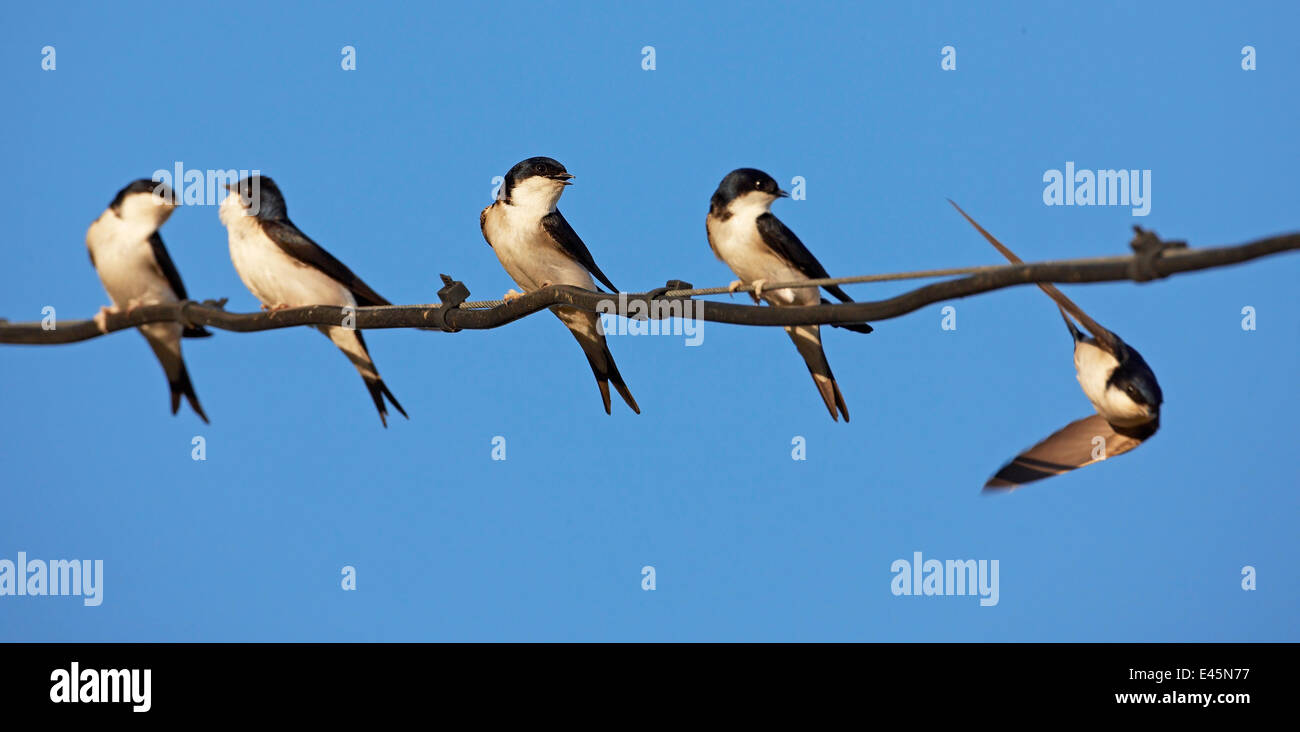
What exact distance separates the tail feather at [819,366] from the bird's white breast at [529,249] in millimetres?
1323

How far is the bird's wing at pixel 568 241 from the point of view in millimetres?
7789

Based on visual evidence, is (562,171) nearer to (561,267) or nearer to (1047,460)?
(561,267)

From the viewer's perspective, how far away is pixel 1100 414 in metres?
6.45

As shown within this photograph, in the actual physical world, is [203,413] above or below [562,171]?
below

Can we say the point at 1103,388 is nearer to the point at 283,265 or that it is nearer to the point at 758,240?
the point at 758,240

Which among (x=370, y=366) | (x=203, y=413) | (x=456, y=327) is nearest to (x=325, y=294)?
(x=370, y=366)

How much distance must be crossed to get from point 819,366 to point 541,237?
5.84 ft

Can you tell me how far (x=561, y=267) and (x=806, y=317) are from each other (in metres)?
3.49

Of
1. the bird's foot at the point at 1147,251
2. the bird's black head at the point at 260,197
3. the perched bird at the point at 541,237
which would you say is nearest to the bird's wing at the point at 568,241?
the perched bird at the point at 541,237

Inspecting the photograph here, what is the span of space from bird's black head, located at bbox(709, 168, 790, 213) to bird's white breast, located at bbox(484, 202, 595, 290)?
92 cm

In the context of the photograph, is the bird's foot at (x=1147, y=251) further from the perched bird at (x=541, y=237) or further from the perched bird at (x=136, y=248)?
the perched bird at (x=136, y=248)

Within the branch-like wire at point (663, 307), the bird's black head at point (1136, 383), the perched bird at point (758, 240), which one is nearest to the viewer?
the branch-like wire at point (663, 307)

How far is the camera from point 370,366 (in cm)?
757

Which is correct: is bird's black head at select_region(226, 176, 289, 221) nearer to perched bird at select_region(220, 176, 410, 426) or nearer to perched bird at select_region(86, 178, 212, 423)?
perched bird at select_region(220, 176, 410, 426)
